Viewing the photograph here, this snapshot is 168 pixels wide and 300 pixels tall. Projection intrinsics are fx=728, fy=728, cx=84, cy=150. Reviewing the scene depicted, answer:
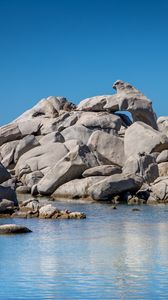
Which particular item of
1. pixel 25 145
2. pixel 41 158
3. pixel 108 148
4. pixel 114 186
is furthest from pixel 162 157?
pixel 25 145

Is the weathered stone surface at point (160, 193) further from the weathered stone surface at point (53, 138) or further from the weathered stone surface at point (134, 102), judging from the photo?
the weathered stone surface at point (134, 102)

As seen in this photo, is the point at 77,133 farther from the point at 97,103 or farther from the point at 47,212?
the point at 47,212

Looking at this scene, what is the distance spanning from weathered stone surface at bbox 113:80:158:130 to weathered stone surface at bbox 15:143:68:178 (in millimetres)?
7216

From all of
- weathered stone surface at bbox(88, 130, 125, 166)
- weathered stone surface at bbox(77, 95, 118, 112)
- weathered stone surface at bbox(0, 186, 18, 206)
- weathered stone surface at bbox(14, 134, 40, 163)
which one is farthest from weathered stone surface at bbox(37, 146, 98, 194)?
weathered stone surface at bbox(77, 95, 118, 112)

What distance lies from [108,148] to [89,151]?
359cm

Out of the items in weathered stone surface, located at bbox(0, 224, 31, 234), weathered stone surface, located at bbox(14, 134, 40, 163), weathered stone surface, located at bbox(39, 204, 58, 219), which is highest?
weathered stone surface, located at bbox(14, 134, 40, 163)

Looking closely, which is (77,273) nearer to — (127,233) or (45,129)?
(127,233)

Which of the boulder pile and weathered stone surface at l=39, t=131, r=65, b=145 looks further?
weathered stone surface at l=39, t=131, r=65, b=145

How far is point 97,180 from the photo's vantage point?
147ft

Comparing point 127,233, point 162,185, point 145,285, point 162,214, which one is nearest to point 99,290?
point 145,285

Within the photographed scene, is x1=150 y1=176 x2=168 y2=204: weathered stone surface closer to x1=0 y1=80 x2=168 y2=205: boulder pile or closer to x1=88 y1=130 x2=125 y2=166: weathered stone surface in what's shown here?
x1=0 y1=80 x2=168 y2=205: boulder pile

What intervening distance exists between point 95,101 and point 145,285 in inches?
1817

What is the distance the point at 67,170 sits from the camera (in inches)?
1823

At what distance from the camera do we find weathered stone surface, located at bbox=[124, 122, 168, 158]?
4988 centimetres
